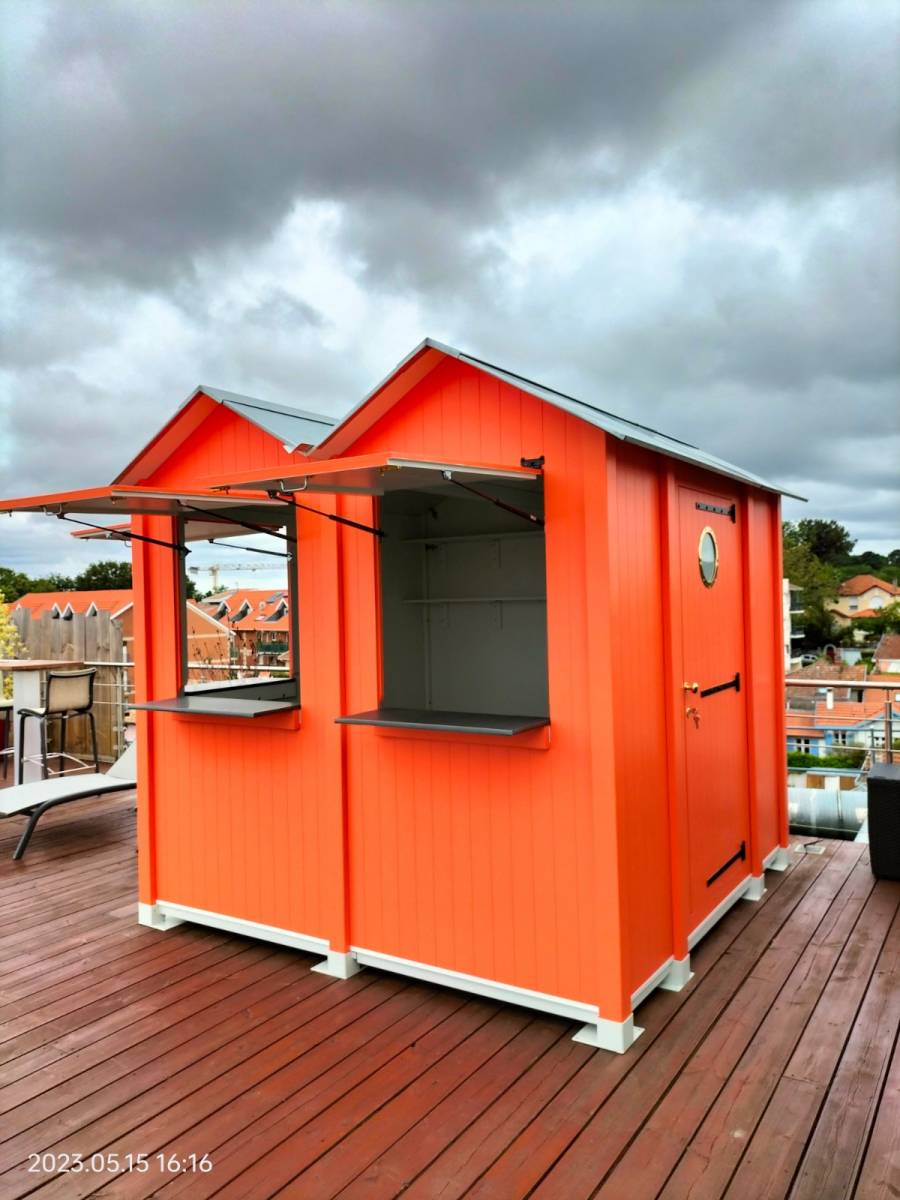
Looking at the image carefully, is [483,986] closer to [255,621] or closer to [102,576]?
[255,621]

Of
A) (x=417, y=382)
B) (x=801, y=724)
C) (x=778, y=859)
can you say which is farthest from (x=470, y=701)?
(x=801, y=724)

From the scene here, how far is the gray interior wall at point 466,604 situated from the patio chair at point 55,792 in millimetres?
2209

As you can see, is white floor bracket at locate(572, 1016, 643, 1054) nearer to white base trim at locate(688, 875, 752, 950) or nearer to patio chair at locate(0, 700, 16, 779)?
white base trim at locate(688, 875, 752, 950)

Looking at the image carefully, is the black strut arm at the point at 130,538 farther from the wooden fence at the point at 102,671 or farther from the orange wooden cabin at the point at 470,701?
the wooden fence at the point at 102,671

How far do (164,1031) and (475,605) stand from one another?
2.41 metres

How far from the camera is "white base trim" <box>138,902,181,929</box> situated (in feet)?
12.3

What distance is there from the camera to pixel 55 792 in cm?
518

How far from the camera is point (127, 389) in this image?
1425cm

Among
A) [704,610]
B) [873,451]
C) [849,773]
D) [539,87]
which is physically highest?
[873,451]

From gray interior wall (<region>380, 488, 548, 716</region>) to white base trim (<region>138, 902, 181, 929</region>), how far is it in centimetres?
155

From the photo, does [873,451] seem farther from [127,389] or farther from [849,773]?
[849,773]

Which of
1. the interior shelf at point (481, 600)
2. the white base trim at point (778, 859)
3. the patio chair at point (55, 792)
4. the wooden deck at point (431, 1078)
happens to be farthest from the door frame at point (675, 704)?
the patio chair at point (55, 792)

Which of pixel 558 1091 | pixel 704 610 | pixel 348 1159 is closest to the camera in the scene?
pixel 348 1159

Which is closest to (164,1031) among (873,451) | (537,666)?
(537,666)
